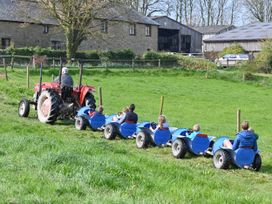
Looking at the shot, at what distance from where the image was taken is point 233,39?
75375 mm

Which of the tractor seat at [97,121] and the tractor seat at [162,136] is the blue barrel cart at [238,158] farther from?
the tractor seat at [97,121]

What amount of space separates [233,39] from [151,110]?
54196 mm

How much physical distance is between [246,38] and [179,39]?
15.6 metres

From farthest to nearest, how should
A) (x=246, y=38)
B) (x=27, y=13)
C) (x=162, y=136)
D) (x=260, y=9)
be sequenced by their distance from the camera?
(x=260, y=9) → (x=246, y=38) → (x=27, y=13) → (x=162, y=136)

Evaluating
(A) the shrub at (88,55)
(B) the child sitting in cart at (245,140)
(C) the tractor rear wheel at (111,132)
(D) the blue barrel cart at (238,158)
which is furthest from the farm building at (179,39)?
(D) the blue barrel cart at (238,158)

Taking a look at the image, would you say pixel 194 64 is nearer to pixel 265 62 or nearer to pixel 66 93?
pixel 265 62

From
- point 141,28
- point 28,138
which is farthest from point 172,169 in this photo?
point 141,28

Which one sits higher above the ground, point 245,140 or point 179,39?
point 179,39

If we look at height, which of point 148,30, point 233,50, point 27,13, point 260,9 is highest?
point 260,9

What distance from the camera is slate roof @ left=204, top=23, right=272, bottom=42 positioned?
240 ft

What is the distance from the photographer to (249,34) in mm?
75250

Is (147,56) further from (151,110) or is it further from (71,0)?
(151,110)

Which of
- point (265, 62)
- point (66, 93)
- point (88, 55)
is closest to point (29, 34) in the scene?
point (88, 55)

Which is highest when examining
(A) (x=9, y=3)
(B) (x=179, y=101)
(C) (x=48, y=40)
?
(A) (x=9, y=3)
